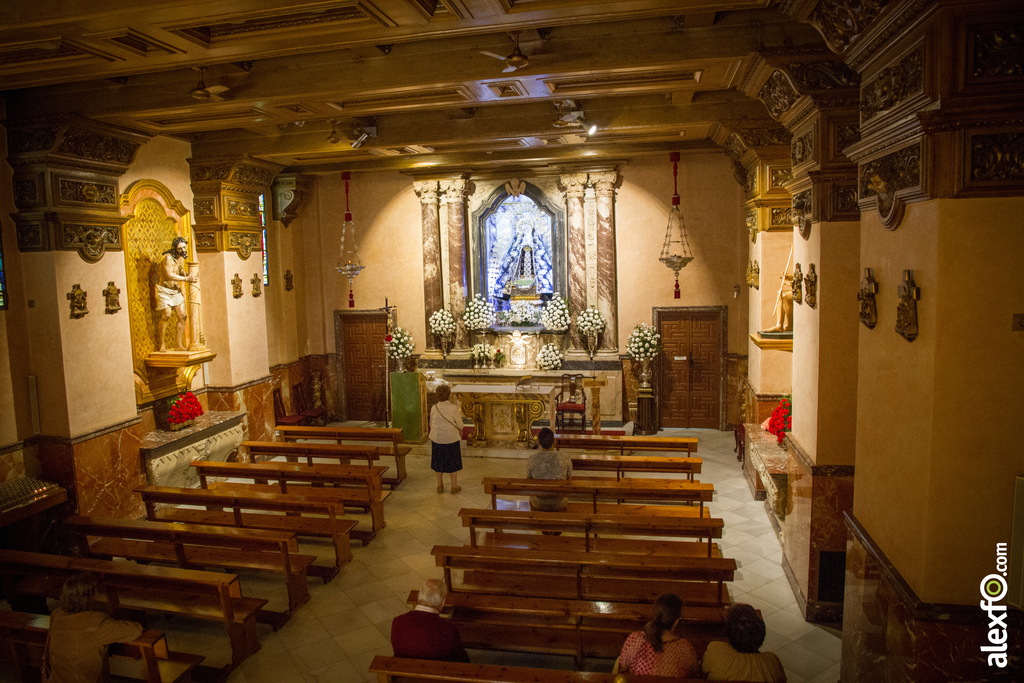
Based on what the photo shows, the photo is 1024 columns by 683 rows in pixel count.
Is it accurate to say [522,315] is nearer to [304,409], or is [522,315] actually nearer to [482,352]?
[482,352]

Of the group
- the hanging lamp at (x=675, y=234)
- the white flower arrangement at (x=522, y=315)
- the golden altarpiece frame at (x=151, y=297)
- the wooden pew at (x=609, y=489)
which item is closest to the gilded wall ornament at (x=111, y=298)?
the golden altarpiece frame at (x=151, y=297)

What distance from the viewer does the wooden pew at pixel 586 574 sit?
4.78 metres

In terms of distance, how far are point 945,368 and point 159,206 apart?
982cm

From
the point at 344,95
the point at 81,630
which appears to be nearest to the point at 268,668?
the point at 81,630

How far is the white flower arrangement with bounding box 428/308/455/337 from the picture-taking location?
12.3 m

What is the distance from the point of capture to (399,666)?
3.70 m

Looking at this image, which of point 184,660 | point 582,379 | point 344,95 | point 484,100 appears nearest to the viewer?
point 184,660

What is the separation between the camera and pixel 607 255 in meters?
11.9

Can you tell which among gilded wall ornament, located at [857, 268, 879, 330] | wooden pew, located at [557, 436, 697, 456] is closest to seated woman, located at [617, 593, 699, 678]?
gilded wall ornament, located at [857, 268, 879, 330]

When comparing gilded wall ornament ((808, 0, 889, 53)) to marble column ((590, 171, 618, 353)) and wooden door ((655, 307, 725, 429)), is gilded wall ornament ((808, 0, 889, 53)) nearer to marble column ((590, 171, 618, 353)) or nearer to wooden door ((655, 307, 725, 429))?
marble column ((590, 171, 618, 353))

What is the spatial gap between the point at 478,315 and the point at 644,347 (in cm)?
324

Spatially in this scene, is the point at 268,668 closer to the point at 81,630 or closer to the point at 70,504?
the point at 81,630

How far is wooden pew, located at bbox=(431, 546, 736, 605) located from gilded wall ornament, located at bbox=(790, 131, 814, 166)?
361 cm

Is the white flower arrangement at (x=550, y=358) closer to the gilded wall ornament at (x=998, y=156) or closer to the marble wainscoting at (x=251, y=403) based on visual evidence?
the marble wainscoting at (x=251, y=403)
